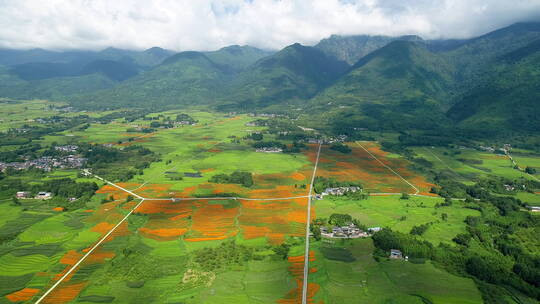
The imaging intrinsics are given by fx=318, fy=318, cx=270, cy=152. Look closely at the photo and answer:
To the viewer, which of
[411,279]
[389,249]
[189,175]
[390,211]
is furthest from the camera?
[189,175]

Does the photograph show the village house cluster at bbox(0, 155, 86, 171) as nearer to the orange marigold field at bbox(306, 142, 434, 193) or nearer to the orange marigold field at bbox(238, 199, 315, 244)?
the orange marigold field at bbox(238, 199, 315, 244)

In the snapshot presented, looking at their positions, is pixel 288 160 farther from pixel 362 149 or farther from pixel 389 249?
pixel 389 249

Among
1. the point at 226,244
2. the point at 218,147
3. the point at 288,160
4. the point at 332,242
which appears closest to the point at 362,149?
the point at 288,160

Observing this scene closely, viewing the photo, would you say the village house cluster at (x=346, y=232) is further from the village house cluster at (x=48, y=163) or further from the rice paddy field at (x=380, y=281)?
the village house cluster at (x=48, y=163)

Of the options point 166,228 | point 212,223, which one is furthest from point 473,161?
point 166,228

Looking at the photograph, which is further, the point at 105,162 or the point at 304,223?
the point at 105,162

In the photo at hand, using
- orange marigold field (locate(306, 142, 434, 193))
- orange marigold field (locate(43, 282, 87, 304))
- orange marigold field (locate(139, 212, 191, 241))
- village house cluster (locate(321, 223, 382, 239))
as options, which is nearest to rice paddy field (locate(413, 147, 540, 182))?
orange marigold field (locate(306, 142, 434, 193))

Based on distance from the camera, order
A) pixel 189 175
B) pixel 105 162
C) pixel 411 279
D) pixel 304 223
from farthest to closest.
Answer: pixel 105 162
pixel 189 175
pixel 304 223
pixel 411 279
